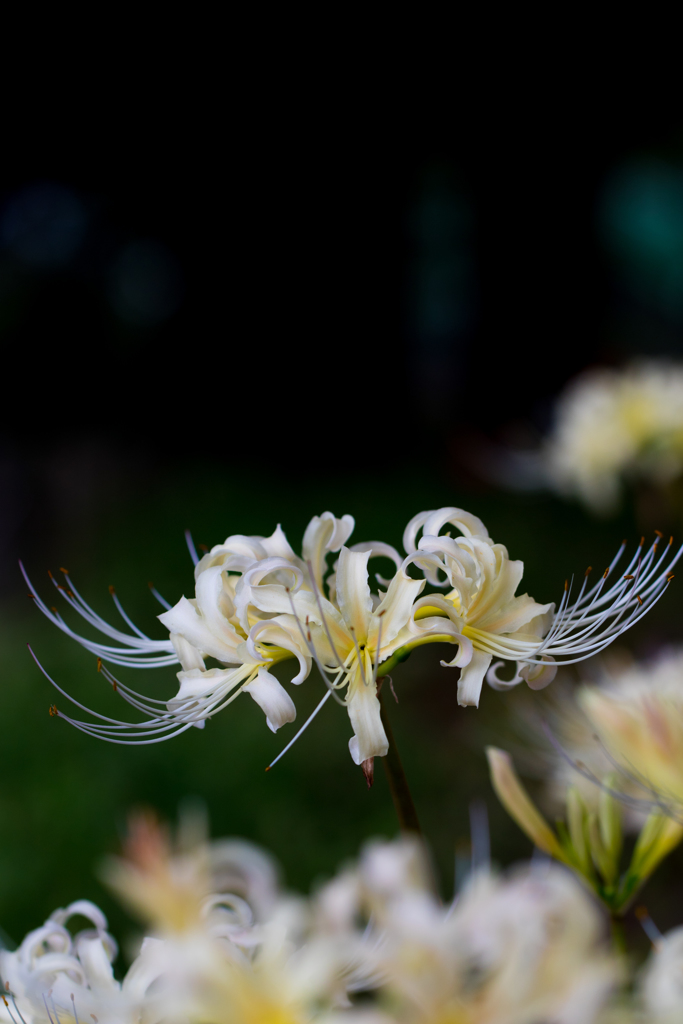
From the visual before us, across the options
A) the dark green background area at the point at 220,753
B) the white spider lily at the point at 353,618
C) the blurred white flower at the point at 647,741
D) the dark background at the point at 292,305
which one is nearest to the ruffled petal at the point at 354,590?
the white spider lily at the point at 353,618

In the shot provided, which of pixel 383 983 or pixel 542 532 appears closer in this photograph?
pixel 383 983

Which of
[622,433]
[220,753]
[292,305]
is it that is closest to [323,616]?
[622,433]

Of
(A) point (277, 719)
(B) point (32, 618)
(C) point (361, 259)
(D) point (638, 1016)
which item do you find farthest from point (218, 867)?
(C) point (361, 259)

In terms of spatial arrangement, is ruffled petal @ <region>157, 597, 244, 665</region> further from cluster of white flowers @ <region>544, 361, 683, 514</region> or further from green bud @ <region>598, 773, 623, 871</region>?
cluster of white flowers @ <region>544, 361, 683, 514</region>

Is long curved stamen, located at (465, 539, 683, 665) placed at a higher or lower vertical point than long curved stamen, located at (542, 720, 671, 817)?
higher

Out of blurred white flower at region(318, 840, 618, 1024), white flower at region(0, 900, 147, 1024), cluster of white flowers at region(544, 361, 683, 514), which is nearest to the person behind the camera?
blurred white flower at region(318, 840, 618, 1024)

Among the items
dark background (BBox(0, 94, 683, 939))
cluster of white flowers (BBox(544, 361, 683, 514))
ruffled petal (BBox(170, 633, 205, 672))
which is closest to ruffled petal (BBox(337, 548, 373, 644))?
ruffled petal (BBox(170, 633, 205, 672))

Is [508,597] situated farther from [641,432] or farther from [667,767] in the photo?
[641,432]
